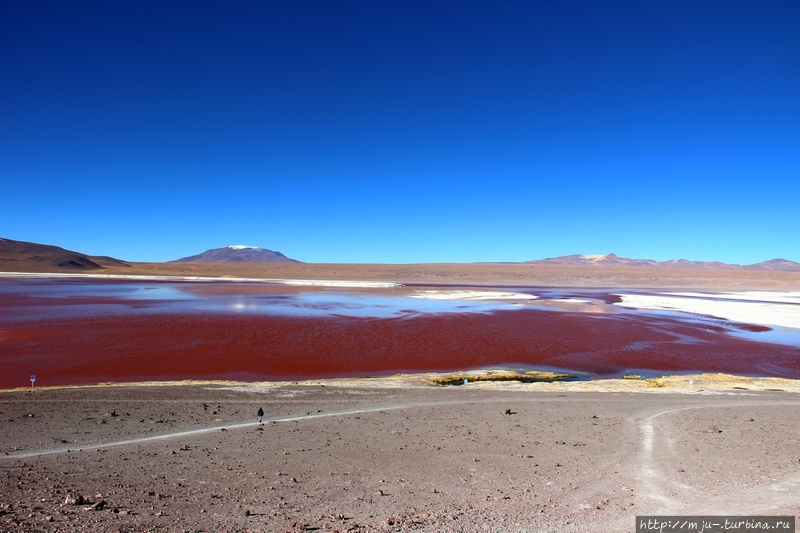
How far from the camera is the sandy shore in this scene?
5.36 metres

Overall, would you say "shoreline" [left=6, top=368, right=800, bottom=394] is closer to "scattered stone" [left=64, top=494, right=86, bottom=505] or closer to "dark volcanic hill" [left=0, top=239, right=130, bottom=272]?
"scattered stone" [left=64, top=494, right=86, bottom=505]

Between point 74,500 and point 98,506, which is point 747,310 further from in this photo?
point 74,500

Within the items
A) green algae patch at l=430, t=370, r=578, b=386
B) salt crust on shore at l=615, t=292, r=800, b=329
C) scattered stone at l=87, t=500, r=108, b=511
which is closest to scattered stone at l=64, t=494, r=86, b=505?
scattered stone at l=87, t=500, r=108, b=511

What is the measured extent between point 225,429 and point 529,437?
5637mm

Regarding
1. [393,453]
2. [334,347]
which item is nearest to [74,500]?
[393,453]

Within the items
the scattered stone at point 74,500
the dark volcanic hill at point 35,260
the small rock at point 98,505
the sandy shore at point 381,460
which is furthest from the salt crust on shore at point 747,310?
the dark volcanic hill at point 35,260

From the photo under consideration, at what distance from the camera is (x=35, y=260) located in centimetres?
12975

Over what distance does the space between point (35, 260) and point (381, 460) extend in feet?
516

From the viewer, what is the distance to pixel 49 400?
1112 centimetres

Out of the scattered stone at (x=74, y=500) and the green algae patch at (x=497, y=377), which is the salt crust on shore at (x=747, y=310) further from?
the scattered stone at (x=74, y=500)

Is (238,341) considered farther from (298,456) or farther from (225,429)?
(298,456)

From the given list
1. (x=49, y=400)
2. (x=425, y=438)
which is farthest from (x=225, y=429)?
(x=49, y=400)

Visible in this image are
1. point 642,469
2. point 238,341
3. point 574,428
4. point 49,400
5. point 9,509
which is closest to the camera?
point 9,509

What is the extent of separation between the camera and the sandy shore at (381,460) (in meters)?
5.36
